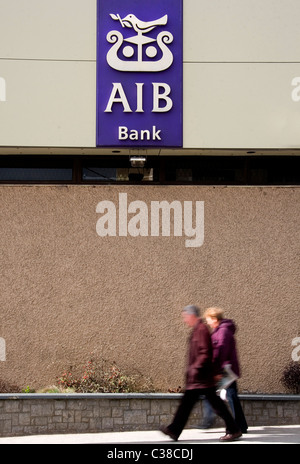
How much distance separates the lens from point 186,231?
10945 millimetres

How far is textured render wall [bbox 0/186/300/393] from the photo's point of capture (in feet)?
35.0

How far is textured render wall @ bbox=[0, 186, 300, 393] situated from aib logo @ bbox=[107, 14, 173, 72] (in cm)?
192

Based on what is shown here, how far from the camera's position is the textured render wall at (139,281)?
35.0ft

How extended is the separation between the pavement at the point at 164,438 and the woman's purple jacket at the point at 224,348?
887mm

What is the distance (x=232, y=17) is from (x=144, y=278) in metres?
4.29

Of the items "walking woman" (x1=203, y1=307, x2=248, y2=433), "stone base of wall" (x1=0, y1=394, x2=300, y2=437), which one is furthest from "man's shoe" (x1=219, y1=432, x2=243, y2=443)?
"stone base of wall" (x1=0, y1=394, x2=300, y2=437)

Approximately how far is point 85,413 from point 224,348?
2.21 m

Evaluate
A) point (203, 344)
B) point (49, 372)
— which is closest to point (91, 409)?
point (49, 372)

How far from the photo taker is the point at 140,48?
10461 millimetres

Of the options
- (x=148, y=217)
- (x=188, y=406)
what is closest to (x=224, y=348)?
(x=188, y=406)

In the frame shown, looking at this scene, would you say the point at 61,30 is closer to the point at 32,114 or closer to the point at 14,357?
the point at 32,114

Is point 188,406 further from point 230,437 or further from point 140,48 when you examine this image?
point 140,48

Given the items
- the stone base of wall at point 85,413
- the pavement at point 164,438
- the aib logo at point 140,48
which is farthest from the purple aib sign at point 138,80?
the pavement at point 164,438

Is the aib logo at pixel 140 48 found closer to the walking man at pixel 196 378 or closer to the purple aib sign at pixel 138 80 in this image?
the purple aib sign at pixel 138 80
